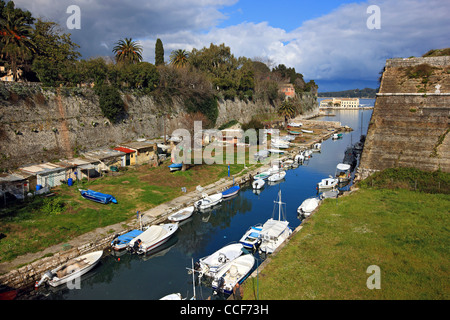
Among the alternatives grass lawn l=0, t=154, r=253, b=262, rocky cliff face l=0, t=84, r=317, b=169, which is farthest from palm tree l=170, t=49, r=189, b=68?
grass lawn l=0, t=154, r=253, b=262

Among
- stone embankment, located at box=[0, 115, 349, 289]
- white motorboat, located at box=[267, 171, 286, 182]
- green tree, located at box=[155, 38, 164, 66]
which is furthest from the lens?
green tree, located at box=[155, 38, 164, 66]

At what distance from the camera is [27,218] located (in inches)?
774

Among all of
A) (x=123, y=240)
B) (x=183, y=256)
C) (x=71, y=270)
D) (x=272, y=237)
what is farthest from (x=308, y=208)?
(x=71, y=270)

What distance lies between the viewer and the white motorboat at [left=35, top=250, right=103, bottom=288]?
15383mm

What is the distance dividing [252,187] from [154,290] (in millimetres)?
18940

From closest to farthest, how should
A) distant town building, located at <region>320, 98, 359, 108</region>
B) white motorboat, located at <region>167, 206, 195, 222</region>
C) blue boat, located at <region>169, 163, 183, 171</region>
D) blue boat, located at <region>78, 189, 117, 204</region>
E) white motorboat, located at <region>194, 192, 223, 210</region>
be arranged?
white motorboat, located at <region>167, 206, 195, 222</region>
blue boat, located at <region>78, 189, 117, 204</region>
white motorboat, located at <region>194, 192, 223, 210</region>
blue boat, located at <region>169, 163, 183, 171</region>
distant town building, located at <region>320, 98, 359, 108</region>

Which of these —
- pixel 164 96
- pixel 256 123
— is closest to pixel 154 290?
pixel 164 96

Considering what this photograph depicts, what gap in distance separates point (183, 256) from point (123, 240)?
4.08 meters

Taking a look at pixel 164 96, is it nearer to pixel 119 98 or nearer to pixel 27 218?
pixel 119 98

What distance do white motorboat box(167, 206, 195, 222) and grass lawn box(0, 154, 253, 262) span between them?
7.82ft

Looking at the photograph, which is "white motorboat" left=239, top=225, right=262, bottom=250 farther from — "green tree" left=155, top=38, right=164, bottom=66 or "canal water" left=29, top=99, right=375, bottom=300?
"green tree" left=155, top=38, right=164, bottom=66

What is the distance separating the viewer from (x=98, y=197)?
23.1m

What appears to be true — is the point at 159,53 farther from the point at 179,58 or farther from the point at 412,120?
the point at 412,120

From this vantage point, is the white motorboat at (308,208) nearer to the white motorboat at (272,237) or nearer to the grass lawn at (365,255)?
the grass lawn at (365,255)
